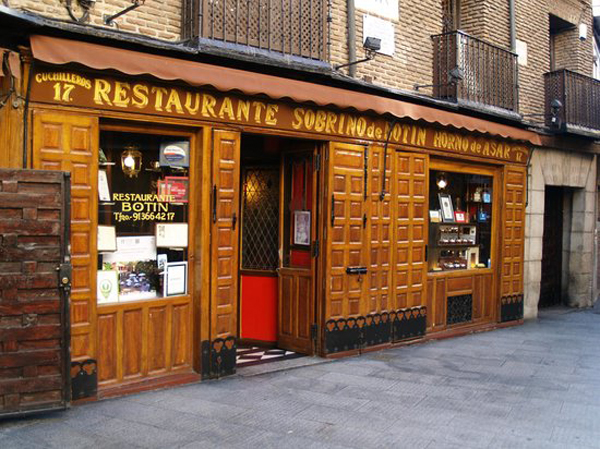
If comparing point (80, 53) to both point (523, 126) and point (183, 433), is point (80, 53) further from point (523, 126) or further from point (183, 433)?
point (523, 126)

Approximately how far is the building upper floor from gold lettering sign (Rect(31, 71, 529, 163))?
0.56 m

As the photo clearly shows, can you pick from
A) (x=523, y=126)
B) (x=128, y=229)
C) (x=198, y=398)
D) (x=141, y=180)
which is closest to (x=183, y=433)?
(x=198, y=398)

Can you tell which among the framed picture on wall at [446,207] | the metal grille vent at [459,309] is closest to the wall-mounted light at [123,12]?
the framed picture on wall at [446,207]

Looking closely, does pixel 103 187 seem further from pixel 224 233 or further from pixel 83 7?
pixel 83 7

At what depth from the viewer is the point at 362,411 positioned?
599 centimetres

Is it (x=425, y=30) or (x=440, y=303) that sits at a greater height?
(x=425, y=30)

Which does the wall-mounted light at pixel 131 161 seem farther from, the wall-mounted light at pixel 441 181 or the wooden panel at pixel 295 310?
the wall-mounted light at pixel 441 181

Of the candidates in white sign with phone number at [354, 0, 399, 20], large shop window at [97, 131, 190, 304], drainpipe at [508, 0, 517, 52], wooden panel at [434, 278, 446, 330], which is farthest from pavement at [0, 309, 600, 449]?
drainpipe at [508, 0, 517, 52]

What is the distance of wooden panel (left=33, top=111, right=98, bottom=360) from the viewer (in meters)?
5.80

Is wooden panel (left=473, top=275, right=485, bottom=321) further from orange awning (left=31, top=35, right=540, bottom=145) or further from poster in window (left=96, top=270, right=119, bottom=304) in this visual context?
poster in window (left=96, top=270, right=119, bottom=304)

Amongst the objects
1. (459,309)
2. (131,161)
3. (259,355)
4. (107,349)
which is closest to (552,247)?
(459,309)

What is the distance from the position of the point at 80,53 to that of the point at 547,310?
37.2ft

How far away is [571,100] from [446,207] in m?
4.68

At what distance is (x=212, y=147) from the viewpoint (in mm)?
6918
